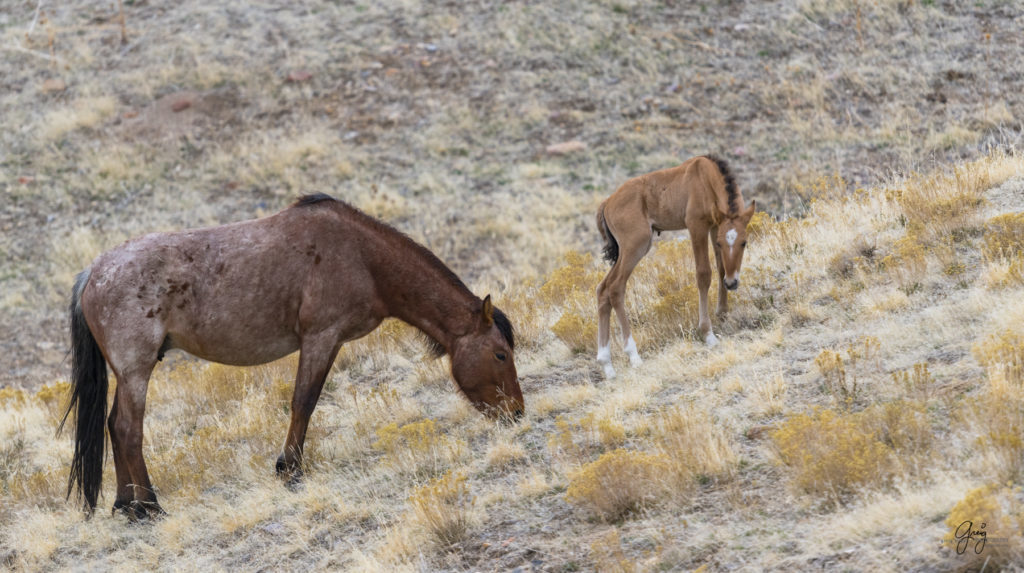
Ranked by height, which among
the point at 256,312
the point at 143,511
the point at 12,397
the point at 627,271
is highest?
the point at 627,271

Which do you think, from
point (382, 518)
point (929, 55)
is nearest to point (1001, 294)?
point (382, 518)

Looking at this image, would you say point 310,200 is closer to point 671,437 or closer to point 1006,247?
point 671,437

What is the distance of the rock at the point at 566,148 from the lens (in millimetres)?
19766

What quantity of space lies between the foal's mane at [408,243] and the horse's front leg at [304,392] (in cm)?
104

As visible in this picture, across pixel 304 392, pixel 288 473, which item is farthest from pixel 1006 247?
pixel 288 473

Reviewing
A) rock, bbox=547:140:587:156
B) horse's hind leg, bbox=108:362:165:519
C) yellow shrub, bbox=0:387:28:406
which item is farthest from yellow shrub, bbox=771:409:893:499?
rock, bbox=547:140:587:156

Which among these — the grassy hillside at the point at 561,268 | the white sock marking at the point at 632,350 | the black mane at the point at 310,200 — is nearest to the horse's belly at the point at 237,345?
the grassy hillside at the point at 561,268

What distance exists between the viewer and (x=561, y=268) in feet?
41.2

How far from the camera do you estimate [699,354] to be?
853cm

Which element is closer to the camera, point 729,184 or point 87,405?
point 87,405

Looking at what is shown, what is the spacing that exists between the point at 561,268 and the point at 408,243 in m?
4.51

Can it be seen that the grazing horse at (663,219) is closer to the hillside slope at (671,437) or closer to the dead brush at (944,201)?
the hillside slope at (671,437)

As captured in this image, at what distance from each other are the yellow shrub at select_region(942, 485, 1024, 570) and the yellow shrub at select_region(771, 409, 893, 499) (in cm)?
79

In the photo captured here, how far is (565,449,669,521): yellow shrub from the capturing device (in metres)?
5.73
